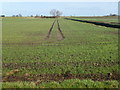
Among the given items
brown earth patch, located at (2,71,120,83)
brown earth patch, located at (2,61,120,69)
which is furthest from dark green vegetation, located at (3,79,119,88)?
brown earth patch, located at (2,61,120,69)

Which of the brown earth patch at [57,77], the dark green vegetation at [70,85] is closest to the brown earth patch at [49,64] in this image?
the brown earth patch at [57,77]

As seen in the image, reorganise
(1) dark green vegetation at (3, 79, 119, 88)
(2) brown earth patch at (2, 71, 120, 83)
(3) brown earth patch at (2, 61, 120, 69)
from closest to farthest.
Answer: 1. (1) dark green vegetation at (3, 79, 119, 88)
2. (2) brown earth patch at (2, 71, 120, 83)
3. (3) brown earth patch at (2, 61, 120, 69)

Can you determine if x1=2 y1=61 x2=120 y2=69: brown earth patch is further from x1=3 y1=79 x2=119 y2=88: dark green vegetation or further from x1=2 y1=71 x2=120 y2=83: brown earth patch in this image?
x1=3 y1=79 x2=119 y2=88: dark green vegetation

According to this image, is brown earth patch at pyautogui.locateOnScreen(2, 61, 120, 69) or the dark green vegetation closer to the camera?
the dark green vegetation

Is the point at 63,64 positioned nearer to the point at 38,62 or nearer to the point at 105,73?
the point at 38,62

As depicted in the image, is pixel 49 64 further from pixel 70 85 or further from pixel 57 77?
pixel 70 85

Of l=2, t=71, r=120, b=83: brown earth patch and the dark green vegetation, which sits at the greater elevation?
the dark green vegetation

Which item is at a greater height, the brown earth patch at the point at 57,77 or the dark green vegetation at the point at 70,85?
the dark green vegetation at the point at 70,85

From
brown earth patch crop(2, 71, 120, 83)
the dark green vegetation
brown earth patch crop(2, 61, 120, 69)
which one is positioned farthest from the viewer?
brown earth patch crop(2, 61, 120, 69)

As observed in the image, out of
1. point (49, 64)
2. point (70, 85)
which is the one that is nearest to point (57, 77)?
point (70, 85)

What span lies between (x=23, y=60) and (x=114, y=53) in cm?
714

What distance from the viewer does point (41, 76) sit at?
11.9 m

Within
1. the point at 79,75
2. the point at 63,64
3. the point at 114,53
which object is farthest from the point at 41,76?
the point at 114,53

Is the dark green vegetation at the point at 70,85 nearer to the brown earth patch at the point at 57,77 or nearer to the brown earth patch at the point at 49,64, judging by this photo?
the brown earth patch at the point at 57,77
